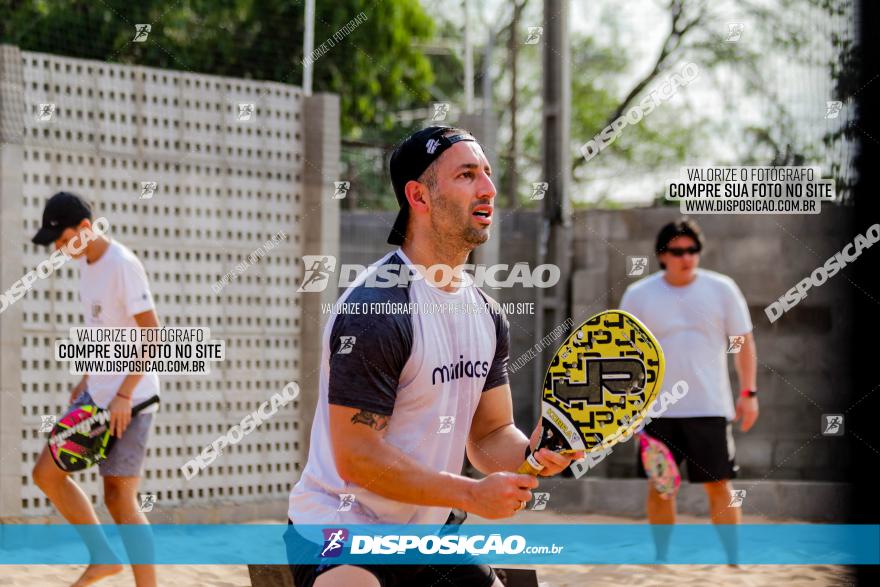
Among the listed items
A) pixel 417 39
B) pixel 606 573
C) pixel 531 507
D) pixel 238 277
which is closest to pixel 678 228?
pixel 606 573

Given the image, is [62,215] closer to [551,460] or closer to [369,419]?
[369,419]

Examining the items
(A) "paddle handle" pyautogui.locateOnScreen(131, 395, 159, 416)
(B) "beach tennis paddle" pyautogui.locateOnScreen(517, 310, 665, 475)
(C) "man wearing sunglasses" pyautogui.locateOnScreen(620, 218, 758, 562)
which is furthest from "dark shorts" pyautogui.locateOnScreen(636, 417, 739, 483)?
(B) "beach tennis paddle" pyautogui.locateOnScreen(517, 310, 665, 475)

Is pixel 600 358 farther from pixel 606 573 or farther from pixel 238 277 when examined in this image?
pixel 238 277

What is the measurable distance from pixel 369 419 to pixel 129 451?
272cm

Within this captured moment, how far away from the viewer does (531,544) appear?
7.42m

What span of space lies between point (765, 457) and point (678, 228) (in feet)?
10.1

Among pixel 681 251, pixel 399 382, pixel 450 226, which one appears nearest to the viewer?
pixel 399 382

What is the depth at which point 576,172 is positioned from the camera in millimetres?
21750

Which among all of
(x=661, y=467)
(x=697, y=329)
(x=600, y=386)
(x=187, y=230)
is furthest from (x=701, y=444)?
(x=187, y=230)

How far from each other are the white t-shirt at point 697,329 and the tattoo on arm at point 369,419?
388 centimetres

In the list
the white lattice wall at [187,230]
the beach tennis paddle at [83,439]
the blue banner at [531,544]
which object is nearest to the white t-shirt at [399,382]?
the blue banner at [531,544]

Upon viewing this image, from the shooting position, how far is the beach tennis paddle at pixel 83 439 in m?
5.41

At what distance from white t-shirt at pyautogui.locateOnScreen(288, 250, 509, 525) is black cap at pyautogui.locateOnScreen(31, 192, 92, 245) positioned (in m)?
2.95

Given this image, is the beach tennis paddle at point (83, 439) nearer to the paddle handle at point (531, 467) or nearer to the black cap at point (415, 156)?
the black cap at point (415, 156)
